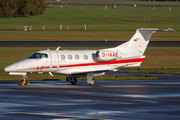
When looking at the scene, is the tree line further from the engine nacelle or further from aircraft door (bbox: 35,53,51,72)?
the engine nacelle

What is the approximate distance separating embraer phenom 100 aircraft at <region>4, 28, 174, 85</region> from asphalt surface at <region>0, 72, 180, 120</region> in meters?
1.61

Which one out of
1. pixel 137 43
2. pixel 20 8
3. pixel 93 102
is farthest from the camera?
pixel 20 8

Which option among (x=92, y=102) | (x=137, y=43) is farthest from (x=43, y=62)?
(x=92, y=102)

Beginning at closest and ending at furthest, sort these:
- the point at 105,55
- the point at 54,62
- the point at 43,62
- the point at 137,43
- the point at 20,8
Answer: the point at 43,62
the point at 54,62
the point at 105,55
the point at 137,43
the point at 20,8

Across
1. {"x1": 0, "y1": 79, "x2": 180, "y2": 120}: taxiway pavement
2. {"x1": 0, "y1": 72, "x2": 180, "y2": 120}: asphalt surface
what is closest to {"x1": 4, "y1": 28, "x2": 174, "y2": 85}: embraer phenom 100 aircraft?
{"x1": 0, "y1": 72, "x2": 180, "y2": 120}: asphalt surface

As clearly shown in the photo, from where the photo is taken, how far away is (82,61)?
32.9 m

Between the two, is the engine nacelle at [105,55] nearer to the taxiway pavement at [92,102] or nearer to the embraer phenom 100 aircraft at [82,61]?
the embraer phenom 100 aircraft at [82,61]

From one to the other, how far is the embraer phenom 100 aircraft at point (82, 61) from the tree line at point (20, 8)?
315ft

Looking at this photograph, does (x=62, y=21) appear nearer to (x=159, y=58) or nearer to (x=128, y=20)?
(x=128, y=20)

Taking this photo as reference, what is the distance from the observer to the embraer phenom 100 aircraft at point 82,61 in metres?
31.4

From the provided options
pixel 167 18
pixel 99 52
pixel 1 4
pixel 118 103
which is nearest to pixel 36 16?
pixel 1 4

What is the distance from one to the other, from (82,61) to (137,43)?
18.1 feet

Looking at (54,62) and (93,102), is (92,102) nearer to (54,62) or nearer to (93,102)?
(93,102)

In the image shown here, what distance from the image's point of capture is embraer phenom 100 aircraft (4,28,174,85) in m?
31.4
